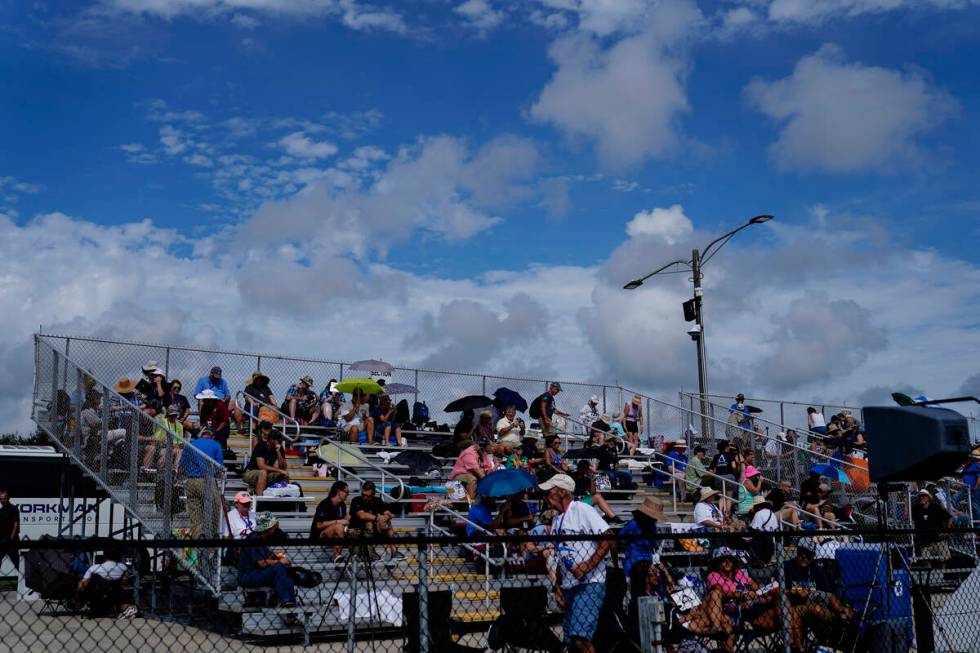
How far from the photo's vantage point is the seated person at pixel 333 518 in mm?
12047

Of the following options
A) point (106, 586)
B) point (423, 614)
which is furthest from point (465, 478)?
point (423, 614)

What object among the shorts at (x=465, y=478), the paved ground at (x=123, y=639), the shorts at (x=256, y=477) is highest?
the shorts at (x=256, y=477)

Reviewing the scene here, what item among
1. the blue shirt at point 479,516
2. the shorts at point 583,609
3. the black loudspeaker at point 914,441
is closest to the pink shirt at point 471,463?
the blue shirt at point 479,516

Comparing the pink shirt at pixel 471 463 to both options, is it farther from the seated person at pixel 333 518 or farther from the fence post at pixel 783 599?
the fence post at pixel 783 599

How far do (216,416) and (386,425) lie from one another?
356cm

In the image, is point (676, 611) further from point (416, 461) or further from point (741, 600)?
point (416, 461)

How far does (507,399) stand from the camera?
66.8 ft

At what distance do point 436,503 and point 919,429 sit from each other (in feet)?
24.9

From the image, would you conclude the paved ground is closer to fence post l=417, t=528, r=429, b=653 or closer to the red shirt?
fence post l=417, t=528, r=429, b=653

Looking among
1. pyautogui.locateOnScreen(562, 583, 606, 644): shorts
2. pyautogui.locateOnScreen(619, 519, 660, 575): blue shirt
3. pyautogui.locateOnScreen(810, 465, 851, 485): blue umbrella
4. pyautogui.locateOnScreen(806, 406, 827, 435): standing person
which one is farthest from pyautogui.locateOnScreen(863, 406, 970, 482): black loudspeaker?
pyautogui.locateOnScreen(806, 406, 827, 435): standing person

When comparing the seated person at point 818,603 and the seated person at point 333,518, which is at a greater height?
the seated person at point 333,518

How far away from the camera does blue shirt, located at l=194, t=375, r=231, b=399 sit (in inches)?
677

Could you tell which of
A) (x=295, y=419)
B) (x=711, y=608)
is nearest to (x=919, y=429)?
(x=711, y=608)

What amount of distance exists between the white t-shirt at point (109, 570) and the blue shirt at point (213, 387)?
466 centimetres
